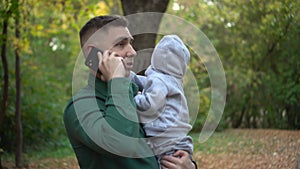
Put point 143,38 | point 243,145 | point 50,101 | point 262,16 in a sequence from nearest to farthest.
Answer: point 143,38, point 243,145, point 50,101, point 262,16

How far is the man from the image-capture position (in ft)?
6.29

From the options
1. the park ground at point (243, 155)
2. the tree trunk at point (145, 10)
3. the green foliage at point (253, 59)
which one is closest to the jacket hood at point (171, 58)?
the tree trunk at point (145, 10)

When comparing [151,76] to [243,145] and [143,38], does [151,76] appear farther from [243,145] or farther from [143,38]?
[243,145]

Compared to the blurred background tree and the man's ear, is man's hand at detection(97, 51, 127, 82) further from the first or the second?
the blurred background tree

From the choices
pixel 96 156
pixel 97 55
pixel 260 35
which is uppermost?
pixel 97 55

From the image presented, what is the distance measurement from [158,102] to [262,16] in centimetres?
Result: 1152

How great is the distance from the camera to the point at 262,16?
12984mm

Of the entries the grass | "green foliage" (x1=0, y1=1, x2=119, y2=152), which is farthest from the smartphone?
the grass

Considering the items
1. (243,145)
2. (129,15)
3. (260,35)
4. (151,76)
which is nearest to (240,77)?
(260,35)

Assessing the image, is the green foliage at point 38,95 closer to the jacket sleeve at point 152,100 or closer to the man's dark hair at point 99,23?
the man's dark hair at point 99,23

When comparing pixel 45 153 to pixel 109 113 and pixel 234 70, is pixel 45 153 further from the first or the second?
pixel 109 113

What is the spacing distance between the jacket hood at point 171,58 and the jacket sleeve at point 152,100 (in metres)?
0.11

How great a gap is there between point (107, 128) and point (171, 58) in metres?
0.53

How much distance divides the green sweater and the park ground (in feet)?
17.2
